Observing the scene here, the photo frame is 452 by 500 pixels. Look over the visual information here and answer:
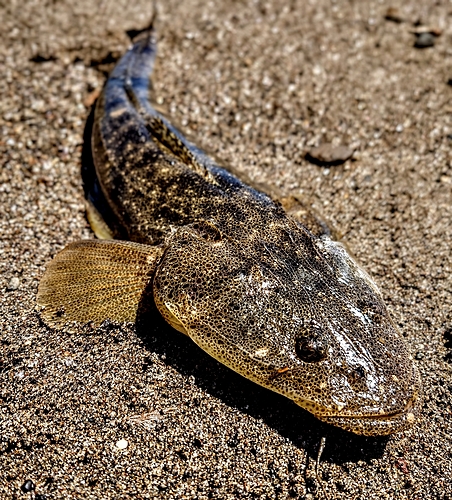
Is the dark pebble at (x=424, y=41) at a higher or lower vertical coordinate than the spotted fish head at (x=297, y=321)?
higher

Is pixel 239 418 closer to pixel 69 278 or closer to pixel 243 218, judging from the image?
pixel 243 218

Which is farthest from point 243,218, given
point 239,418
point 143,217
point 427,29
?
point 427,29

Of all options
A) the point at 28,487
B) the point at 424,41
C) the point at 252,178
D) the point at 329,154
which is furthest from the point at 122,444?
the point at 424,41

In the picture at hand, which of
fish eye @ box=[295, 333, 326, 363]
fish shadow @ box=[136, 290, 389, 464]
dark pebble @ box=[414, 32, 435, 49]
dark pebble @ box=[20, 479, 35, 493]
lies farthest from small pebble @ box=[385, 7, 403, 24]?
dark pebble @ box=[20, 479, 35, 493]

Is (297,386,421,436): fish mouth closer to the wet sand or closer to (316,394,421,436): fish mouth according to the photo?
(316,394,421,436): fish mouth

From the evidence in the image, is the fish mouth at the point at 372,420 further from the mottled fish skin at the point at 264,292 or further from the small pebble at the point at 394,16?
the small pebble at the point at 394,16

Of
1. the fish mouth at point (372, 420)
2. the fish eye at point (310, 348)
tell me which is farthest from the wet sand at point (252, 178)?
the fish eye at point (310, 348)
